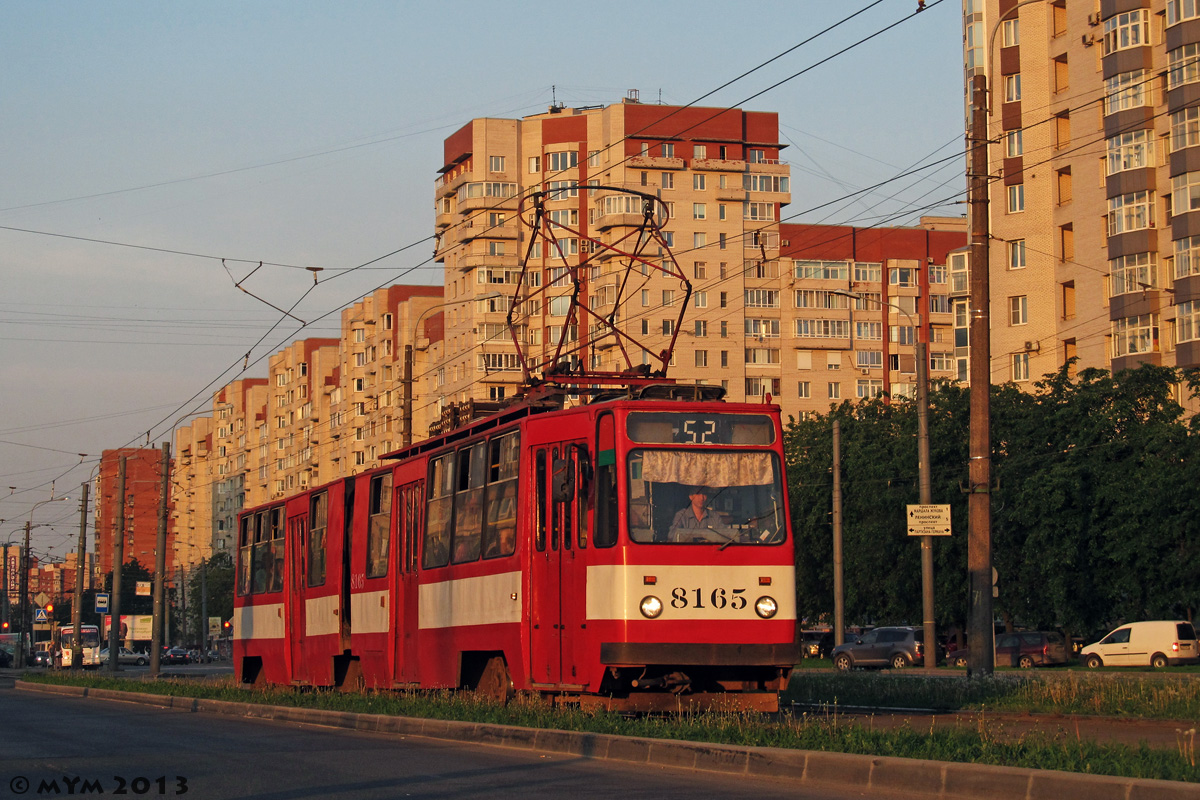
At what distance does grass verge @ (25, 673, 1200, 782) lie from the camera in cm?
984

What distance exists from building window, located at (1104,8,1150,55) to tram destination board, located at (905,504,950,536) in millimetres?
37206

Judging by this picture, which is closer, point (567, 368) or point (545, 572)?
point (545, 572)

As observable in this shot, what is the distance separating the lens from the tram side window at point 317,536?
24406mm

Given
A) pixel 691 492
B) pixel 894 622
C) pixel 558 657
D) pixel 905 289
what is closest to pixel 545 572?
pixel 558 657

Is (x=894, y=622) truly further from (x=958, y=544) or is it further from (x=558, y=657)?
(x=558, y=657)

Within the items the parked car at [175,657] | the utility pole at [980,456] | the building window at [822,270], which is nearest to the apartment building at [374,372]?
the parked car at [175,657]

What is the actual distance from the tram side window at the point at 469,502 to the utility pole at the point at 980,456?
6061 mm

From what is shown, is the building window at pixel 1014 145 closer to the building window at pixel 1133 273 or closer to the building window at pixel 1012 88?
the building window at pixel 1012 88

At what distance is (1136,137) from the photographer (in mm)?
56250

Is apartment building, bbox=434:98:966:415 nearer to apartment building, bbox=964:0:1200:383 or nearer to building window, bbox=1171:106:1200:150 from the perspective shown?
apartment building, bbox=964:0:1200:383

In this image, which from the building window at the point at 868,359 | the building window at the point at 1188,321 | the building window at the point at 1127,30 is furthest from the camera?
the building window at the point at 868,359

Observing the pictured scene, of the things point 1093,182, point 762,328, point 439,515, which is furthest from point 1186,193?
point 762,328

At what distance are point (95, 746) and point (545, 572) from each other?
4764 millimetres

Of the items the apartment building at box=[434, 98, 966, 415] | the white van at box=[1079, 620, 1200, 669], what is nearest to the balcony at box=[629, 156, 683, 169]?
the apartment building at box=[434, 98, 966, 415]
